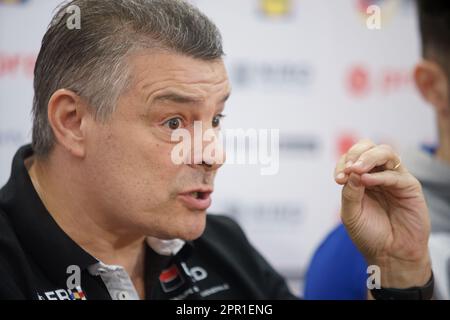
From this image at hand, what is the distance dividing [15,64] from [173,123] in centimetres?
129

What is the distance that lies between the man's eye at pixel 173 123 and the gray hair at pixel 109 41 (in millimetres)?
100

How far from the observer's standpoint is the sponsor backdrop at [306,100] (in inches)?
99.4

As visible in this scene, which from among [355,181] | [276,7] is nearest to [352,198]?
[355,181]

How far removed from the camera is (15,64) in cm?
228

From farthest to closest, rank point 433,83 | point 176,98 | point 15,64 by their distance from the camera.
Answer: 1. point 15,64
2. point 433,83
3. point 176,98

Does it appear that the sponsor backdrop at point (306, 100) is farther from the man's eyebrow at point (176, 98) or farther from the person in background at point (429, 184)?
the man's eyebrow at point (176, 98)

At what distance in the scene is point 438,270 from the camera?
1.53 metres

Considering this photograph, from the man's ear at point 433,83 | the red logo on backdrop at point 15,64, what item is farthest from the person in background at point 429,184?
the red logo on backdrop at point 15,64

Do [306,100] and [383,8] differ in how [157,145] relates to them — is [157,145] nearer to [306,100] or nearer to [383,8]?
[306,100]

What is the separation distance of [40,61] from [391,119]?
1695 millimetres
